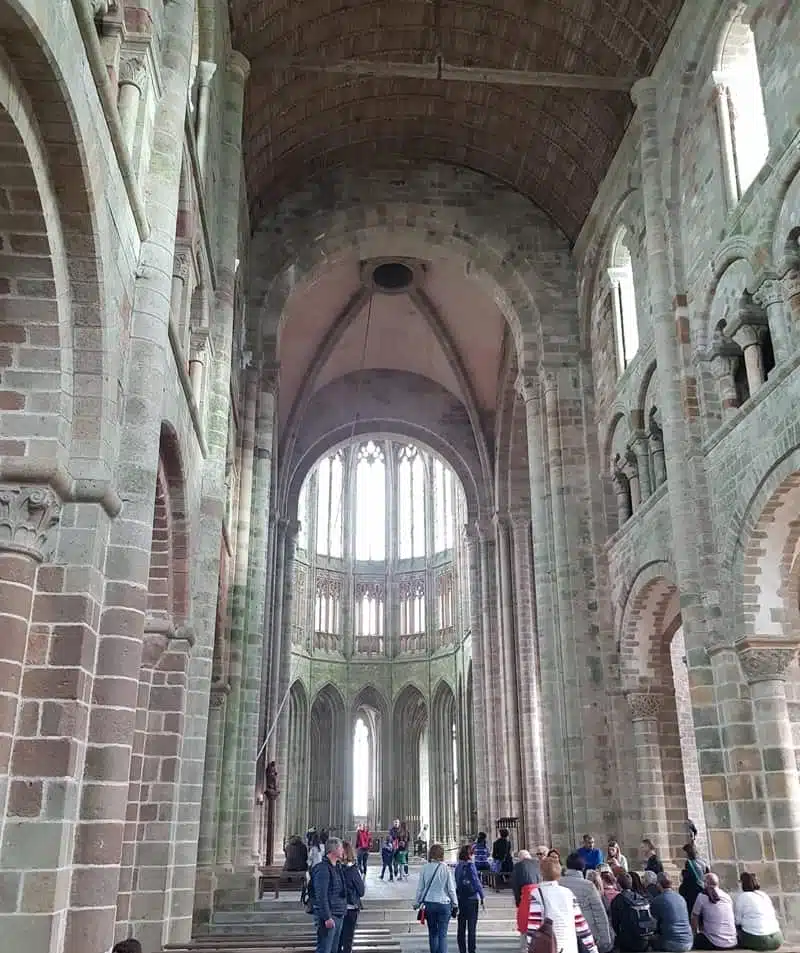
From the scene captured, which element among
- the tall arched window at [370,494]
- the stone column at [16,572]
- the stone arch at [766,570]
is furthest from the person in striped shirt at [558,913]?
the tall arched window at [370,494]

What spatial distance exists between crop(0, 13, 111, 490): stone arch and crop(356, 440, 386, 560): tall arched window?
37.2 metres

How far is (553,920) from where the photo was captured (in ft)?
20.9

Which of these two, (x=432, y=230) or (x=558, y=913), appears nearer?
(x=558, y=913)

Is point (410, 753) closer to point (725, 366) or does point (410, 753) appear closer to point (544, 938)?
point (725, 366)

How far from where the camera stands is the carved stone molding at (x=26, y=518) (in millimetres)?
6977

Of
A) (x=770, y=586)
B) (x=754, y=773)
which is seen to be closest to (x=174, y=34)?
(x=770, y=586)

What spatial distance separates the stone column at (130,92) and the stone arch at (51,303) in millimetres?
1877

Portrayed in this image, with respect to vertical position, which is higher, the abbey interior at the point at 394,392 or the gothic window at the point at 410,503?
the gothic window at the point at 410,503

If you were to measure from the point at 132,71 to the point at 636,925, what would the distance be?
30.6 ft

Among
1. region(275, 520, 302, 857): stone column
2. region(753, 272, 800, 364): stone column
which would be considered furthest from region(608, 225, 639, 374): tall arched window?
region(275, 520, 302, 857): stone column

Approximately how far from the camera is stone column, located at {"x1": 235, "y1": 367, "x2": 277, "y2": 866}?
1933 centimetres

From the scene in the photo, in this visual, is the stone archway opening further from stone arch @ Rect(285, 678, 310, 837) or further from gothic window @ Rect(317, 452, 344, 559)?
gothic window @ Rect(317, 452, 344, 559)

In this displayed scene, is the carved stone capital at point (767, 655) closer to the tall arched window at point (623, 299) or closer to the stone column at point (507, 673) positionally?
the tall arched window at point (623, 299)

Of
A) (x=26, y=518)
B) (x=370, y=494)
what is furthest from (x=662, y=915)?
(x=370, y=494)
